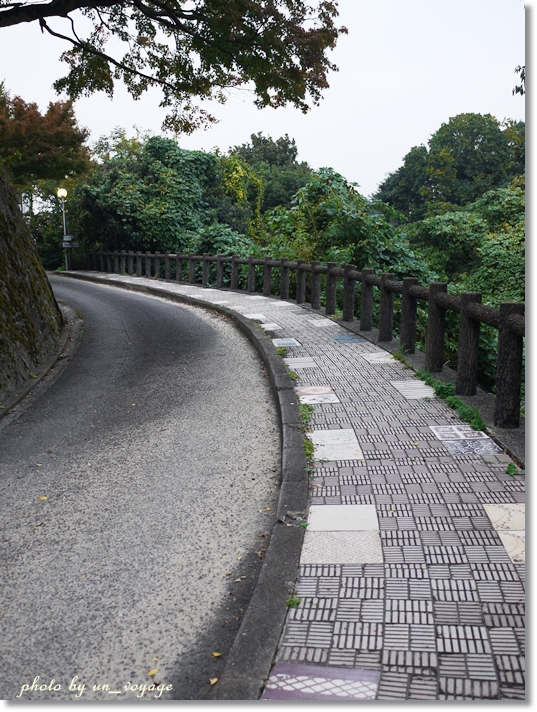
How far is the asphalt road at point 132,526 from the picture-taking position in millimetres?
2617

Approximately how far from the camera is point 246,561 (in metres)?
3.33

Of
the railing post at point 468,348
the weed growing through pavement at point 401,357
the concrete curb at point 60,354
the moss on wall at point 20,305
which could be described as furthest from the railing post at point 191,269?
the railing post at point 468,348

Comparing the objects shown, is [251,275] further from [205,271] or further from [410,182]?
[410,182]

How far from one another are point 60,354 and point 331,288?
497 centimetres

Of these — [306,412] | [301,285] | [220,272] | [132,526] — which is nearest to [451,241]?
[220,272]

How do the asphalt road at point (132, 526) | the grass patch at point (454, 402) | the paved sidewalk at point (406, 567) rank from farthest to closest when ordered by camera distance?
the grass patch at point (454, 402) < the asphalt road at point (132, 526) < the paved sidewalk at point (406, 567)

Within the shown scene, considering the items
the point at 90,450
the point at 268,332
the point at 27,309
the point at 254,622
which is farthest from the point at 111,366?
the point at 254,622

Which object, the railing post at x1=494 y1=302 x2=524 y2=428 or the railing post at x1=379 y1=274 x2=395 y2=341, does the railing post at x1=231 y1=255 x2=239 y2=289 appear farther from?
the railing post at x1=494 y1=302 x2=524 y2=428

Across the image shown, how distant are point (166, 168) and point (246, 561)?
26400 millimetres

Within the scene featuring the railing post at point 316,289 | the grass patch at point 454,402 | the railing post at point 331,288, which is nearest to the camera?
the grass patch at point 454,402

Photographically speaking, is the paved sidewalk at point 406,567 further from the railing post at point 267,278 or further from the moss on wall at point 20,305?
the railing post at point 267,278

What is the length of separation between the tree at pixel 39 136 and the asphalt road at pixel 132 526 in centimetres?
1727

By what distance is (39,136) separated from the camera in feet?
73.8

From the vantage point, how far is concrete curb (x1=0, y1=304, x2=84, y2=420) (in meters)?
6.58
